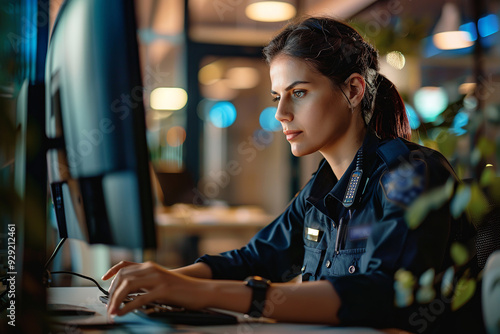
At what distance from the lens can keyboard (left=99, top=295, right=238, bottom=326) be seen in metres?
0.77

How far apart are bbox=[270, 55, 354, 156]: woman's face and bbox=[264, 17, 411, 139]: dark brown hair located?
1.2 inches

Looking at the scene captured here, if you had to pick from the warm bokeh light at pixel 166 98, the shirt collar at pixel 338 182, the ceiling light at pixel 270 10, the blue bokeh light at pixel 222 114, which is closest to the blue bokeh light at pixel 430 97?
the ceiling light at pixel 270 10

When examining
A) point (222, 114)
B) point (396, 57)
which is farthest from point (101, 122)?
point (222, 114)

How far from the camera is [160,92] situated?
6801mm

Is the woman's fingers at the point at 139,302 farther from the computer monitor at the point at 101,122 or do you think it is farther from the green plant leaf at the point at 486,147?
the green plant leaf at the point at 486,147

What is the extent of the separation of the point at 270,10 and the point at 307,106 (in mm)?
3521

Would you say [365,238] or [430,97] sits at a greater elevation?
[430,97]

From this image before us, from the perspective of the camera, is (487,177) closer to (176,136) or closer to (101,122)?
(101,122)

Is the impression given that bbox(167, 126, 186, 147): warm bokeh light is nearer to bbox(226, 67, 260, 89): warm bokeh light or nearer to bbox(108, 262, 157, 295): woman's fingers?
bbox(226, 67, 260, 89): warm bokeh light

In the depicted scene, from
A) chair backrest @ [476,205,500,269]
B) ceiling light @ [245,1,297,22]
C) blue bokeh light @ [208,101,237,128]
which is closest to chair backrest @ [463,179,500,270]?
chair backrest @ [476,205,500,269]

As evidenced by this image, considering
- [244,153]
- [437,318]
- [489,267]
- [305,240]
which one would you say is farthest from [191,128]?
[489,267]

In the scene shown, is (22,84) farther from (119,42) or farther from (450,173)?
(450,173)

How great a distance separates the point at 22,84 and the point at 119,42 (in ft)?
0.51

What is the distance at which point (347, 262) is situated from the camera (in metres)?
1.05
